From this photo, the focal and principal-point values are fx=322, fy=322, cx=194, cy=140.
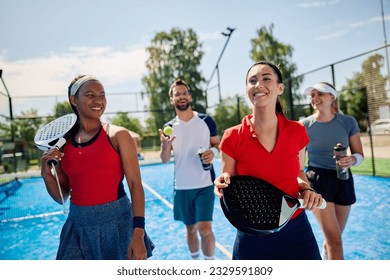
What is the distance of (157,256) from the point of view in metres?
3.15

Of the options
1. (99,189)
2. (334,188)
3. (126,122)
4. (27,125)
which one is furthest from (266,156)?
(126,122)

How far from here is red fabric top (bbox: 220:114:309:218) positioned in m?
1.47

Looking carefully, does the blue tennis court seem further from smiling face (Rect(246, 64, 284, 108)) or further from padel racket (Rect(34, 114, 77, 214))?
smiling face (Rect(246, 64, 284, 108))

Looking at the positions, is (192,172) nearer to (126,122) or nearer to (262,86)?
(262,86)

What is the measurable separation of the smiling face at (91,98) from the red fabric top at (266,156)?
659 millimetres

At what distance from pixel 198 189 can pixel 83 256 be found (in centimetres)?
135

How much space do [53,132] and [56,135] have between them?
0.22 ft

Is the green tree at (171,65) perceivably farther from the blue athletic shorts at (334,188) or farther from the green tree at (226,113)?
the blue athletic shorts at (334,188)

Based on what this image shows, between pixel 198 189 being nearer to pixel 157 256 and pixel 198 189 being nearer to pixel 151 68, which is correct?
pixel 157 256

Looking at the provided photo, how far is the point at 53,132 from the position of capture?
164 centimetres

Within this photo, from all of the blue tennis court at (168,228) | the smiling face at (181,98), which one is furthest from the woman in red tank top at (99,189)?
the blue tennis court at (168,228)

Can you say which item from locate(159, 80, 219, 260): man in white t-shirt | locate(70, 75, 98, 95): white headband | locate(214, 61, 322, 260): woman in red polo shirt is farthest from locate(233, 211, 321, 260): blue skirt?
locate(159, 80, 219, 260): man in white t-shirt

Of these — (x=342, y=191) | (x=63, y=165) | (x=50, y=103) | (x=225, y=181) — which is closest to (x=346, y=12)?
(x=342, y=191)

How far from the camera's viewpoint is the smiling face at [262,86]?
1.48m
